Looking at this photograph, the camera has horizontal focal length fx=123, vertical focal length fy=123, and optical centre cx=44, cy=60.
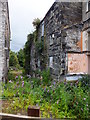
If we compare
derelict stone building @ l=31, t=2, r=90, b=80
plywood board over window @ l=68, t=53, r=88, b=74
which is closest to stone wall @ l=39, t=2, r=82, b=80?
derelict stone building @ l=31, t=2, r=90, b=80

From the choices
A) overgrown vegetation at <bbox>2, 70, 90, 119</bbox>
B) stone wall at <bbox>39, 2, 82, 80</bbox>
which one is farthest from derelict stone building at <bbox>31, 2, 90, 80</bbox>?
overgrown vegetation at <bbox>2, 70, 90, 119</bbox>

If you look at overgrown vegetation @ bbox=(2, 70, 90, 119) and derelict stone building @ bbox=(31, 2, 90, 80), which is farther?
derelict stone building @ bbox=(31, 2, 90, 80)

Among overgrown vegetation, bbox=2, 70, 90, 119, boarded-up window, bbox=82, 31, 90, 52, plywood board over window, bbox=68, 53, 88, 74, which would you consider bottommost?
overgrown vegetation, bbox=2, 70, 90, 119

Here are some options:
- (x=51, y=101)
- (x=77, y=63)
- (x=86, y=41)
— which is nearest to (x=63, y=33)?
(x=86, y=41)

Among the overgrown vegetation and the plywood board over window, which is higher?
the plywood board over window

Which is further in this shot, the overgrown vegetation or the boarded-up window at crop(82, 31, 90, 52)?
the boarded-up window at crop(82, 31, 90, 52)

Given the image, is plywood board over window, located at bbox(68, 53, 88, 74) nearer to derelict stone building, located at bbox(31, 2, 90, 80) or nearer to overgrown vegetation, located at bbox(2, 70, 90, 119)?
derelict stone building, located at bbox(31, 2, 90, 80)

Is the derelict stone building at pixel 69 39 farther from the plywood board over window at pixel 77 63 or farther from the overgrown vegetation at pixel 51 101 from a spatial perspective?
the overgrown vegetation at pixel 51 101

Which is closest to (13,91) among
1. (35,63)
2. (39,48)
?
(39,48)

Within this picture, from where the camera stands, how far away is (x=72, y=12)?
5.61 m

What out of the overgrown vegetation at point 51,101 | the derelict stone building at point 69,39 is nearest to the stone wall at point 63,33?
the derelict stone building at point 69,39

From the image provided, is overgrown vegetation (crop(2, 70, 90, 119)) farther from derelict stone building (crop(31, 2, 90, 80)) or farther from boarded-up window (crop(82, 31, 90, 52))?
boarded-up window (crop(82, 31, 90, 52))

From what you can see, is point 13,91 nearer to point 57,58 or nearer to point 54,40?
point 57,58

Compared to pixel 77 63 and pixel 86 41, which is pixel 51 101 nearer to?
pixel 77 63
